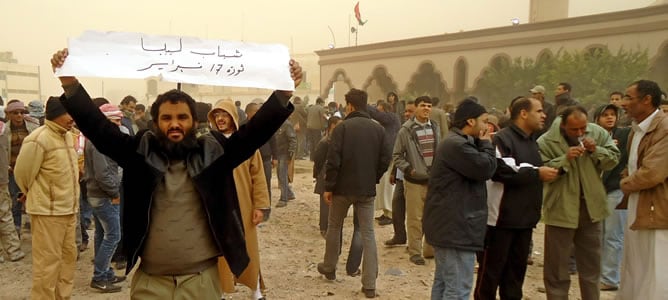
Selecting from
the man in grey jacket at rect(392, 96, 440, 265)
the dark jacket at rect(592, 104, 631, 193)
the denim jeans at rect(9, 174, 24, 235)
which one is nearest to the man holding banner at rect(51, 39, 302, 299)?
the man in grey jacket at rect(392, 96, 440, 265)

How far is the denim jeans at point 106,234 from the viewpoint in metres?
5.16

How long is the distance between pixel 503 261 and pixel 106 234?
3.95 metres

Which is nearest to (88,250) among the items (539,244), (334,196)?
(334,196)

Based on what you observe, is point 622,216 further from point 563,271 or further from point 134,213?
point 134,213

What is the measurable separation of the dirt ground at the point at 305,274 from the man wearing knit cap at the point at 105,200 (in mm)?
174

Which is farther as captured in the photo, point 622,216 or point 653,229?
point 622,216

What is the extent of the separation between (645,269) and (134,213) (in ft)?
13.1

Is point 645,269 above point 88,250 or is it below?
above

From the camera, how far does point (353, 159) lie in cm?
512

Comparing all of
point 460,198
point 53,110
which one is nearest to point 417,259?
point 460,198

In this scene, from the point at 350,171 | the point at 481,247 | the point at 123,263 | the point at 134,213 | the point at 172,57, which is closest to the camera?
the point at 134,213

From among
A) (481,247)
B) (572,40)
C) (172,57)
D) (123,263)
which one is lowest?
(123,263)

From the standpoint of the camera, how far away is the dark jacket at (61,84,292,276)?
234 cm

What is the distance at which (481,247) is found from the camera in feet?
12.4
